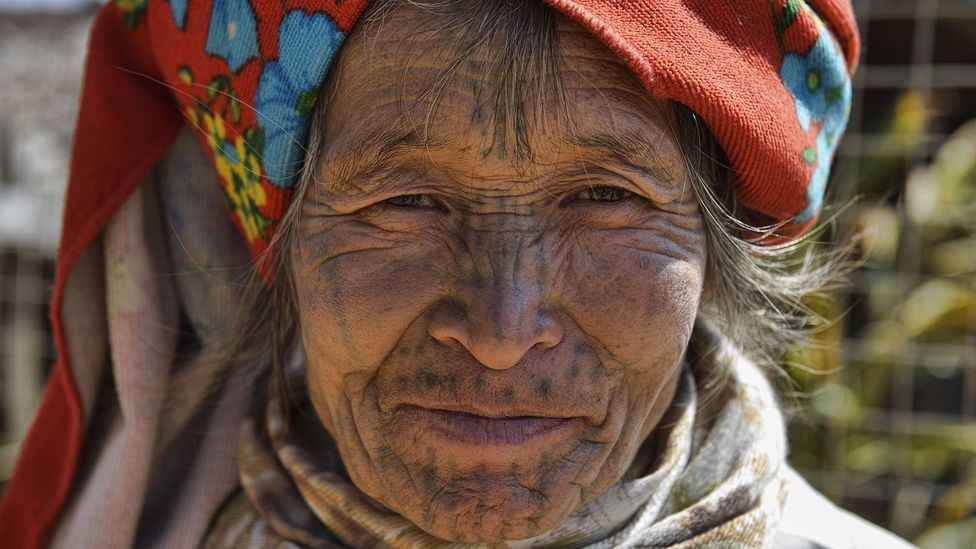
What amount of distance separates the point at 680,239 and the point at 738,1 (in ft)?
1.13

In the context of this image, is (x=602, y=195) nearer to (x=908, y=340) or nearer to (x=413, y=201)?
(x=413, y=201)

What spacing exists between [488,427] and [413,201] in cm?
34

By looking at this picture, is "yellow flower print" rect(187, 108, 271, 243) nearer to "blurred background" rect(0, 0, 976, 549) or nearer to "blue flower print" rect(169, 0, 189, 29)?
"blue flower print" rect(169, 0, 189, 29)

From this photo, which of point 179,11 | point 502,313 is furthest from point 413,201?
point 179,11

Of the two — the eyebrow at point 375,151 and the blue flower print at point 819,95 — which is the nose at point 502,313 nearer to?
the eyebrow at point 375,151

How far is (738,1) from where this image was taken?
49.2 inches

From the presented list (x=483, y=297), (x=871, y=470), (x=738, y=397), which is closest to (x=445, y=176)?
(x=483, y=297)

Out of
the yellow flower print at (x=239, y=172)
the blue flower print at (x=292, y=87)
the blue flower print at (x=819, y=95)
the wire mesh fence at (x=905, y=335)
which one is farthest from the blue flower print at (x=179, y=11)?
the wire mesh fence at (x=905, y=335)

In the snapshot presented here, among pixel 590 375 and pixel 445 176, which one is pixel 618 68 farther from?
pixel 590 375

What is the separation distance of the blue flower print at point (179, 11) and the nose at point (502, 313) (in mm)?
689

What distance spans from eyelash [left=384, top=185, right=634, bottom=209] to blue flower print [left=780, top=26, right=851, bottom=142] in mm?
309

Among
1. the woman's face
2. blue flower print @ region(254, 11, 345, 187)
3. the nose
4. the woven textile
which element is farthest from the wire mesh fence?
blue flower print @ region(254, 11, 345, 187)

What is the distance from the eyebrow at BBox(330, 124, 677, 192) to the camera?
1.20m

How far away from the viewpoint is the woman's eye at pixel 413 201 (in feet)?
4.18
